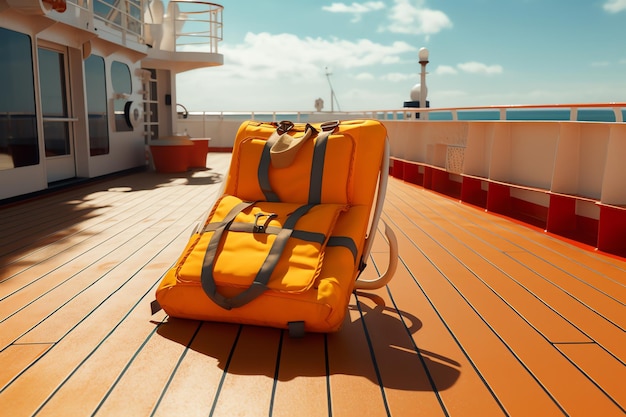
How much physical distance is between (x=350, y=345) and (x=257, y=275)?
0.48m

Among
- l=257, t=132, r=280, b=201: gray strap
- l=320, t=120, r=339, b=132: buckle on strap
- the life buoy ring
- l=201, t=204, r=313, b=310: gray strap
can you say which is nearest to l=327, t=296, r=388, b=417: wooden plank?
l=201, t=204, r=313, b=310: gray strap

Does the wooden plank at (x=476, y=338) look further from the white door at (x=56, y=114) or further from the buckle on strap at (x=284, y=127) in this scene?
the white door at (x=56, y=114)

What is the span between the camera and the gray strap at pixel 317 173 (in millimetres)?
2590

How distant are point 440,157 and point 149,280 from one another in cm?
533

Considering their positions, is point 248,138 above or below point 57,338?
above

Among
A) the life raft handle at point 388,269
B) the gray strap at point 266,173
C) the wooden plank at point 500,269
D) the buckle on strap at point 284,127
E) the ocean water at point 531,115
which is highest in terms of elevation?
the ocean water at point 531,115

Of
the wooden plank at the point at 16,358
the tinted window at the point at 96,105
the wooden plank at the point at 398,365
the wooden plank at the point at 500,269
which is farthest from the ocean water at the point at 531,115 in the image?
the tinted window at the point at 96,105

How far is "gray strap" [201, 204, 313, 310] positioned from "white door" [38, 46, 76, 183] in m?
5.76

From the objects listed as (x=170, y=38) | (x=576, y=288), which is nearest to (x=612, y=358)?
(x=576, y=288)

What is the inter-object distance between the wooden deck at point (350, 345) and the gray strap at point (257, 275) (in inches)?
7.2

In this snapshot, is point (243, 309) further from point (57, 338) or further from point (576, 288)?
point (576, 288)

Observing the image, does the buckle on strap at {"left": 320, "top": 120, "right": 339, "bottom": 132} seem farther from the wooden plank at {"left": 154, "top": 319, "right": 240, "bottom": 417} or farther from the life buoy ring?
the life buoy ring

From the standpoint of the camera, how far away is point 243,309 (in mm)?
2289

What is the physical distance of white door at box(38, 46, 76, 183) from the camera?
7215 millimetres
